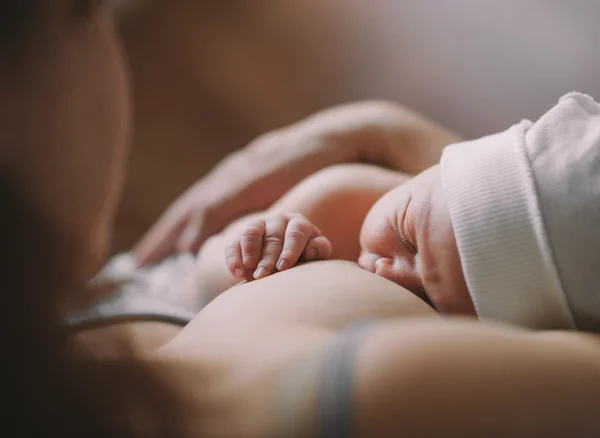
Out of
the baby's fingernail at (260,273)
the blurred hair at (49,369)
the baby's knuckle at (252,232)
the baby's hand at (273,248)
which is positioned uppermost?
the blurred hair at (49,369)

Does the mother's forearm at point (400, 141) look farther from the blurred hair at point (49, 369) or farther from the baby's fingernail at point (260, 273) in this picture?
the blurred hair at point (49, 369)

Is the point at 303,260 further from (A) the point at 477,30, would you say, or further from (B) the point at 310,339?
(A) the point at 477,30

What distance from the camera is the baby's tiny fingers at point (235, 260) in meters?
0.60

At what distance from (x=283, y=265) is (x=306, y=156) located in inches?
13.3

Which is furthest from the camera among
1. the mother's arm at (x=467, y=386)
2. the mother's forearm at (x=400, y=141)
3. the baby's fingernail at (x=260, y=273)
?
the mother's forearm at (x=400, y=141)

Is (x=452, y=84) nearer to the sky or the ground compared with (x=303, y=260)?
nearer to the sky

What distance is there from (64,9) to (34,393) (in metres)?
0.30

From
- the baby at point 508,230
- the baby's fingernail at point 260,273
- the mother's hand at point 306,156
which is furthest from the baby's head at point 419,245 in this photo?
the mother's hand at point 306,156

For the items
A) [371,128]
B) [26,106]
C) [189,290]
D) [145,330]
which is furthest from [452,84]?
[26,106]

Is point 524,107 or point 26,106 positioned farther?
point 524,107

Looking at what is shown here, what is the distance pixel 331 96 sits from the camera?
135cm

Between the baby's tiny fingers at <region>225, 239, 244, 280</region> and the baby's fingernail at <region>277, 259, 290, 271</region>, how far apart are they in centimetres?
4

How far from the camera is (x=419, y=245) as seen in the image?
21.6 inches

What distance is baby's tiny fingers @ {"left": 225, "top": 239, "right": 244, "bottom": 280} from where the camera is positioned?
0.60 meters
